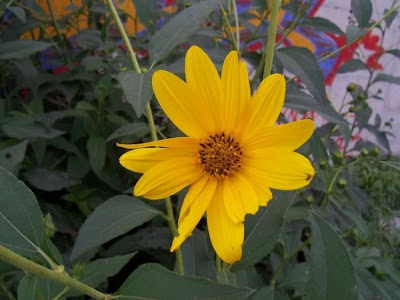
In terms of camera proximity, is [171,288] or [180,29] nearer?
[171,288]

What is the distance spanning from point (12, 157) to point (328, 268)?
0.67 meters

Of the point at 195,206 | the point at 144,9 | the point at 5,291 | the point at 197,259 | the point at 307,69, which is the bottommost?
the point at 5,291

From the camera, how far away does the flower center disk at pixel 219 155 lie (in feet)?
1.88

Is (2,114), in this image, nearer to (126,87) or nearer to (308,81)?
(126,87)

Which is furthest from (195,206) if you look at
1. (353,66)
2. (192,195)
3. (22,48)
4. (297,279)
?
(353,66)

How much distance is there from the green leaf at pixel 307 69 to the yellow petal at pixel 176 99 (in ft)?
0.90

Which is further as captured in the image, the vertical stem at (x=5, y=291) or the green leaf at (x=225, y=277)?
the vertical stem at (x=5, y=291)

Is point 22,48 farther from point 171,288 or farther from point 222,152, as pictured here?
point 171,288

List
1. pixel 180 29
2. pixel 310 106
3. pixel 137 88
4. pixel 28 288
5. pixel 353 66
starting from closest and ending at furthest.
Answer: pixel 28 288 < pixel 137 88 < pixel 180 29 < pixel 310 106 < pixel 353 66

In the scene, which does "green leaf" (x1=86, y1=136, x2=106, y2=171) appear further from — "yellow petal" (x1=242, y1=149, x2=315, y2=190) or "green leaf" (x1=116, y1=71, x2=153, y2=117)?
"yellow petal" (x1=242, y1=149, x2=315, y2=190)

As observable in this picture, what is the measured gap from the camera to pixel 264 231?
637mm

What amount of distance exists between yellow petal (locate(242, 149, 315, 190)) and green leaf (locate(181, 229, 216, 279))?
0.25 metres

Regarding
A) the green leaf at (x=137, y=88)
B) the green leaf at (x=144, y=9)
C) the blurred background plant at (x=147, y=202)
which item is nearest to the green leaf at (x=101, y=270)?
the blurred background plant at (x=147, y=202)

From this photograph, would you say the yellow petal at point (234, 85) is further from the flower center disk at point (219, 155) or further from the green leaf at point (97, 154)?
the green leaf at point (97, 154)
